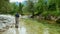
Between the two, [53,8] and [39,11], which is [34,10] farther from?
[53,8]

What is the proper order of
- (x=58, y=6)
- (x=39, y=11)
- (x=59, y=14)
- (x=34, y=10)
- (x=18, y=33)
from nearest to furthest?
1. (x=18, y=33)
2. (x=58, y=6)
3. (x=59, y=14)
4. (x=39, y=11)
5. (x=34, y=10)

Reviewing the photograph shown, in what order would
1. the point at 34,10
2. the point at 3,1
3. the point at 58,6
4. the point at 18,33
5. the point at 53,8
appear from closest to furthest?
the point at 18,33 < the point at 58,6 < the point at 3,1 < the point at 53,8 < the point at 34,10

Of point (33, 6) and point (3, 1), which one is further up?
point (3, 1)

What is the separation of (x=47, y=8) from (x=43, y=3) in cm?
148

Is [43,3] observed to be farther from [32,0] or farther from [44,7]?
[32,0]

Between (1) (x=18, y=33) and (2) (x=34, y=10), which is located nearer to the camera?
(1) (x=18, y=33)

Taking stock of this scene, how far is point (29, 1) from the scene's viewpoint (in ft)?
163

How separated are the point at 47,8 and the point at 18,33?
26356mm

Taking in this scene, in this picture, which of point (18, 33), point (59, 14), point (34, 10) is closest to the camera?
point (18, 33)

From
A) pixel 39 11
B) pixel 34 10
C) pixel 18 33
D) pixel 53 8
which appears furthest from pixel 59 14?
pixel 34 10

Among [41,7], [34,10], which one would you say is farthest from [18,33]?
[34,10]

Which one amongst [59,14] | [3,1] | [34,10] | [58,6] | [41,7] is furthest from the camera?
[34,10]

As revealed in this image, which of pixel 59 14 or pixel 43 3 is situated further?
pixel 43 3

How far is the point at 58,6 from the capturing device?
77.7 ft
